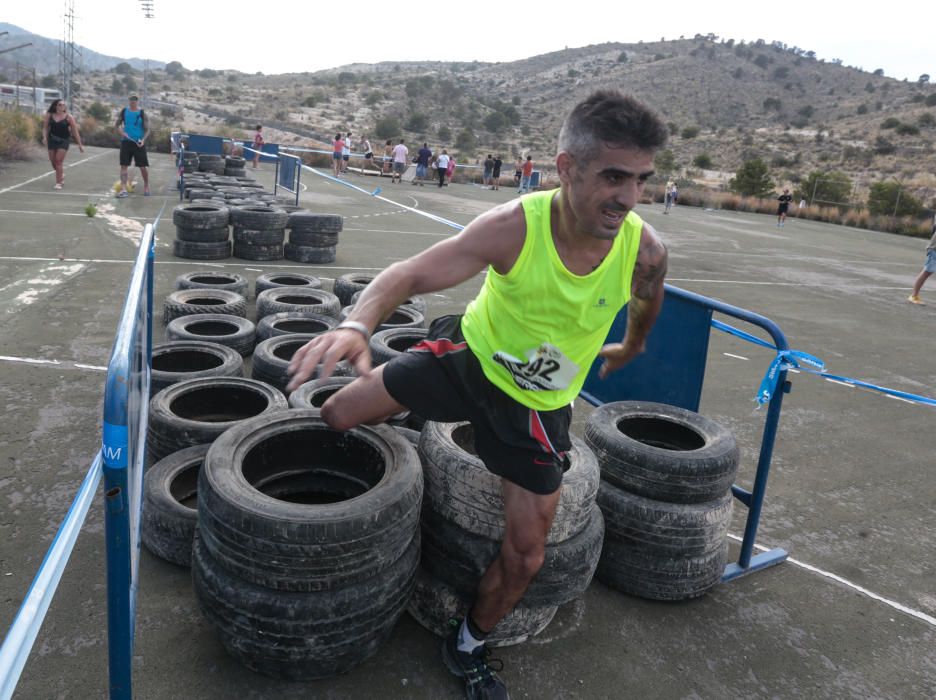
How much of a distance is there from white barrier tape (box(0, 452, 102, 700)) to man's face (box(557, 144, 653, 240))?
1832mm

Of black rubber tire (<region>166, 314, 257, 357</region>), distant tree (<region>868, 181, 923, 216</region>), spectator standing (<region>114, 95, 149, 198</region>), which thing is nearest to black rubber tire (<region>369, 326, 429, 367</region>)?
black rubber tire (<region>166, 314, 257, 357</region>)

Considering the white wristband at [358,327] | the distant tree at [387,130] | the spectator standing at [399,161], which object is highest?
the distant tree at [387,130]

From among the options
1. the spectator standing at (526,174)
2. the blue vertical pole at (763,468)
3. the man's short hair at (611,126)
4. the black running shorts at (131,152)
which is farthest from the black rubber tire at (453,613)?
the spectator standing at (526,174)

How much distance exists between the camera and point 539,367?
260 centimetres

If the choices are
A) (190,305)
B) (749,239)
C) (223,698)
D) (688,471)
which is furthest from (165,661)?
(749,239)

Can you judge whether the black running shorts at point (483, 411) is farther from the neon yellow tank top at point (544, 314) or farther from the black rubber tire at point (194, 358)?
the black rubber tire at point (194, 358)

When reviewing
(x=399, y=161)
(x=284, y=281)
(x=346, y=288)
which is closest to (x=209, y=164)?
(x=399, y=161)

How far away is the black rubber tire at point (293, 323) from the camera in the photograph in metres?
5.79

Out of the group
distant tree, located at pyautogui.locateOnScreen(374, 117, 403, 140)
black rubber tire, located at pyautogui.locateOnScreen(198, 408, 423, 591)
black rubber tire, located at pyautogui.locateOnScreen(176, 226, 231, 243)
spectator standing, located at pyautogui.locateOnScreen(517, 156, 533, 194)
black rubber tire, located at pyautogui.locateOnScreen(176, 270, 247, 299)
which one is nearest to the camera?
black rubber tire, located at pyautogui.locateOnScreen(198, 408, 423, 591)

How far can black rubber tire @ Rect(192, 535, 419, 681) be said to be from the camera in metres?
2.41

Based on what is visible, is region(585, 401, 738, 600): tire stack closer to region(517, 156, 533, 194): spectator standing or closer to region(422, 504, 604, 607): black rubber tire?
region(422, 504, 604, 607): black rubber tire

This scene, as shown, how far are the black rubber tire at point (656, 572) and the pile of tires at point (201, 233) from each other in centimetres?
872

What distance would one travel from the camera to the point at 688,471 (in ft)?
10.7

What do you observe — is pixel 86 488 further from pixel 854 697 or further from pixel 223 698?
pixel 854 697
